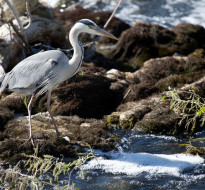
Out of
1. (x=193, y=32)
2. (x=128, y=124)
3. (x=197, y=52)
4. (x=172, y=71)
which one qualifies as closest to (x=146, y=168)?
(x=128, y=124)

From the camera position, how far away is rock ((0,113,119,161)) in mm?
5973

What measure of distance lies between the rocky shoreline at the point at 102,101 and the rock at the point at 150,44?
34 millimetres

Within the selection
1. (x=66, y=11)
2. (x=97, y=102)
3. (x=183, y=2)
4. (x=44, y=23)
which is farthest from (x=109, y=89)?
(x=183, y=2)

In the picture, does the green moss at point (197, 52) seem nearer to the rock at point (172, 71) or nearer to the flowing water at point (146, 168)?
the rock at point (172, 71)

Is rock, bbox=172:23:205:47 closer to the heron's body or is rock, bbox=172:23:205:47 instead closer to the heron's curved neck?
the heron's curved neck

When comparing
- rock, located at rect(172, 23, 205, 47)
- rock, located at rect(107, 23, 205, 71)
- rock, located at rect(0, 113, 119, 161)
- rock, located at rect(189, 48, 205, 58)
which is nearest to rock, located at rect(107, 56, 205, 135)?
rock, located at rect(0, 113, 119, 161)

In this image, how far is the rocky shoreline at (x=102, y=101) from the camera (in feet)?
21.3

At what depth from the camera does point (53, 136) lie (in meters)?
6.34

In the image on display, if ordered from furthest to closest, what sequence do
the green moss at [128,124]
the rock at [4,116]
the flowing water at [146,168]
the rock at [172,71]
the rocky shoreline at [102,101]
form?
the rock at [172,71]
the green moss at [128,124]
the rock at [4,116]
the rocky shoreline at [102,101]
the flowing water at [146,168]

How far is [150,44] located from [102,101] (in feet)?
14.1

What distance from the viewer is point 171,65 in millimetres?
9469

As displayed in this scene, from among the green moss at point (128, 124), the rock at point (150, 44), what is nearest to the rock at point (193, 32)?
Result: the rock at point (150, 44)

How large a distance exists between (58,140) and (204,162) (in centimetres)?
242

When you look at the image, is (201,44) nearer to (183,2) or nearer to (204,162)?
(183,2)
